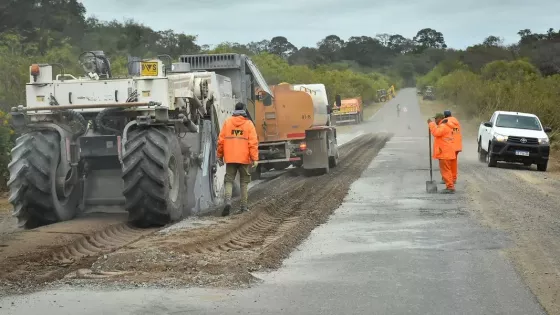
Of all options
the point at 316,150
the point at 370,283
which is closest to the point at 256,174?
the point at 316,150

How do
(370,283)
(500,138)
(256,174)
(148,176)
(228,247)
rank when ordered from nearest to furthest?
(370,283)
(228,247)
(148,176)
(256,174)
(500,138)

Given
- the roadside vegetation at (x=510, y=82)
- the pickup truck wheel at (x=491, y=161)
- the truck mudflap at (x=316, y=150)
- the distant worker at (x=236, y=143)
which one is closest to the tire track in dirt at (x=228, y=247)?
the distant worker at (x=236, y=143)

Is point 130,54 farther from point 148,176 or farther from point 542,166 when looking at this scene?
point 148,176

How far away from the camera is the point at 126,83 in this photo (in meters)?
12.7

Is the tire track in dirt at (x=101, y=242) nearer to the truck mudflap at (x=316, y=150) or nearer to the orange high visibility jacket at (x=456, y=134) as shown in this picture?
the orange high visibility jacket at (x=456, y=134)

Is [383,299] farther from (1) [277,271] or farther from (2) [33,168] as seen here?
(2) [33,168]

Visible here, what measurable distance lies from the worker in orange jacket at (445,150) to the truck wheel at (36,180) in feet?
28.9

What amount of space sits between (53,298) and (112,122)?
5.85 meters

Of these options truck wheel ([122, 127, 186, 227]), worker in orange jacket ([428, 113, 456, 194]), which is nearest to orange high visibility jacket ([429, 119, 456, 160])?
worker in orange jacket ([428, 113, 456, 194])

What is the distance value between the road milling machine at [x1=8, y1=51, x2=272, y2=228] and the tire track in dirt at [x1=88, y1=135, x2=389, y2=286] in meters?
1.01

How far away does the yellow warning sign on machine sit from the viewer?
1261cm

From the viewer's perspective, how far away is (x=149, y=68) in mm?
12641

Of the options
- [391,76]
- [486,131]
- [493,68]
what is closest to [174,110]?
[486,131]

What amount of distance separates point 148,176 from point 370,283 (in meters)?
4.56
